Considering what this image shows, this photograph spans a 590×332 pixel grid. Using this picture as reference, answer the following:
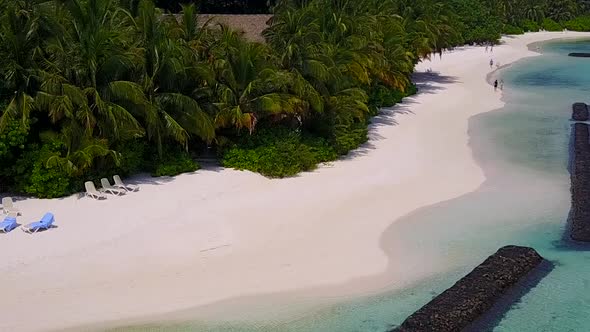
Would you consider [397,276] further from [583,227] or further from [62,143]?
[62,143]

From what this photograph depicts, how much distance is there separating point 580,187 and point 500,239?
562 centimetres

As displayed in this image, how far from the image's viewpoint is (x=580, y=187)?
21.2 metres

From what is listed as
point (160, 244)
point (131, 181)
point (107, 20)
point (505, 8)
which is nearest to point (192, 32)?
point (107, 20)

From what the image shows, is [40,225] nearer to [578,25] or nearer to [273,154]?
[273,154]

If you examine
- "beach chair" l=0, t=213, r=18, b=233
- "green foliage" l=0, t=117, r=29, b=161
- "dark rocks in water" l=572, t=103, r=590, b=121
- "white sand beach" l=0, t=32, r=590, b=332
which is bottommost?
"dark rocks in water" l=572, t=103, r=590, b=121

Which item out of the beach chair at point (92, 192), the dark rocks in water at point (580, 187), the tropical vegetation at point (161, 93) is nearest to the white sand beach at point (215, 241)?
the beach chair at point (92, 192)

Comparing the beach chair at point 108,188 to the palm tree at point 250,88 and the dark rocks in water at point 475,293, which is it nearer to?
the palm tree at point 250,88

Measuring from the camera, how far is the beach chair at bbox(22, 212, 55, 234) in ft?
52.2

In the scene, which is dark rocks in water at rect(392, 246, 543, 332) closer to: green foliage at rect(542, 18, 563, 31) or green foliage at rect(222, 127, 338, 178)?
green foliage at rect(222, 127, 338, 178)

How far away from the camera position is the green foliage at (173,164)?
20844 millimetres

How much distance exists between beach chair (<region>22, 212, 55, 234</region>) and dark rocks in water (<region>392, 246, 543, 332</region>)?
9072 mm

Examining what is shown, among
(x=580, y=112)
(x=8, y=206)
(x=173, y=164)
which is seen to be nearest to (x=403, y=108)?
(x=580, y=112)

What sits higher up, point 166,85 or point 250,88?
point 166,85

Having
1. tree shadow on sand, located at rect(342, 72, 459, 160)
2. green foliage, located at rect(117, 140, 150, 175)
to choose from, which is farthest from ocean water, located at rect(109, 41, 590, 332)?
green foliage, located at rect(117, 140, 150, 175)
